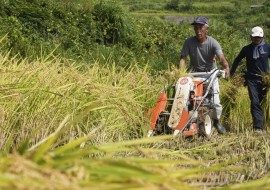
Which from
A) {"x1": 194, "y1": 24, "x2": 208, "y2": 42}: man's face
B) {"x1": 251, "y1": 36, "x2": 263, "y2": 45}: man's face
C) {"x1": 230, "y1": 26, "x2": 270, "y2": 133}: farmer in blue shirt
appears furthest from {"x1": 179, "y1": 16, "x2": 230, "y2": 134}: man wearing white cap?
{"x1": 251, "y1": 36, "x2": 263, "y2": 45}: man's face

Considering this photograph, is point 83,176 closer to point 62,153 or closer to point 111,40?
point 62,153

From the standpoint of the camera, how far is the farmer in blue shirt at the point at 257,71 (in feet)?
21.5

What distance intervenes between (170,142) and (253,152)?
2.84 feet

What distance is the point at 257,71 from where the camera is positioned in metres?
6.72

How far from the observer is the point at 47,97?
15.4 ft

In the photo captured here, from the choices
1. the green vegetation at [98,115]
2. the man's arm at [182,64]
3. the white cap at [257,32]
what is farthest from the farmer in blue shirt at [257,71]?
the man's arm at [182,64]

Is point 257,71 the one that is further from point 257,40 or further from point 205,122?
point 205,122

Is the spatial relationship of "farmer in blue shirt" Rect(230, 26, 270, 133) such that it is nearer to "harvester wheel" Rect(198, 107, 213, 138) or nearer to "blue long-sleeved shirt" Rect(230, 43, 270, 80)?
"blue long-sleeved shirt" Rect(230, 43, 270, 80)

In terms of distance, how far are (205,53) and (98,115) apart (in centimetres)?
190

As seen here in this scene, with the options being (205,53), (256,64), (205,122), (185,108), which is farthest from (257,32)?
(185,108)

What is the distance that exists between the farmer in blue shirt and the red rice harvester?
69 cm

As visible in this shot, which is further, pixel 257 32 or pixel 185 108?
pixel 257 32

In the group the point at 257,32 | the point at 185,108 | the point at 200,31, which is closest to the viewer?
the point at 185,108

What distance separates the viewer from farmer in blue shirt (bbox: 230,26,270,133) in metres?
6.56
